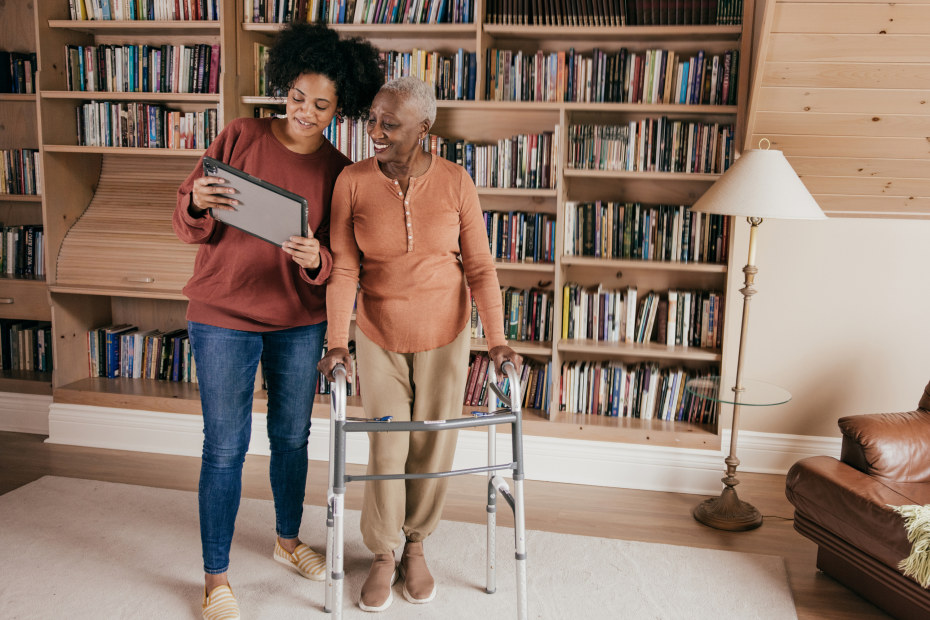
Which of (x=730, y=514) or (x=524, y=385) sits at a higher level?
(x=524, y=385)

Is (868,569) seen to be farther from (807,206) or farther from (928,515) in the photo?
(807,206)

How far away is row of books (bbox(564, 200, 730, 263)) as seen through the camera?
2965 mm

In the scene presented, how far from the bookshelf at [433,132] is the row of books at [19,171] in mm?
224

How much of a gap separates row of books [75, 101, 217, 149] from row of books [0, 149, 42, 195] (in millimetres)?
316

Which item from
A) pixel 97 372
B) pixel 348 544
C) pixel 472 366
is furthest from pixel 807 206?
pixel 97 372

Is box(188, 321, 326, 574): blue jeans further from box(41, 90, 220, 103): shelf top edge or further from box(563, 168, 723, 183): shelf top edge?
box(41, 90, 220, 103): shelf top edge

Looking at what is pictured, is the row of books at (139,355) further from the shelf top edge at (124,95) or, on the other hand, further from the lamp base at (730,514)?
the lamp base at (730,514)

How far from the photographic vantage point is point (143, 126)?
3.25 metres

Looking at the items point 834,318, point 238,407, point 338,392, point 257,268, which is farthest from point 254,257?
point 834,318

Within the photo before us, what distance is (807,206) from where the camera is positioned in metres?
2.44

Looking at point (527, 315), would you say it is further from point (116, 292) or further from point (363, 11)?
point (116, 292)

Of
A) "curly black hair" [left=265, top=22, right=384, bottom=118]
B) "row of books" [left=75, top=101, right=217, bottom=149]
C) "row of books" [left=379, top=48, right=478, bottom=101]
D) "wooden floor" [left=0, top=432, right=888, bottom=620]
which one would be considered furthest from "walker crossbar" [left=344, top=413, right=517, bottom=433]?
"row of books" [left=75, top=101, right=217, bottom=149]

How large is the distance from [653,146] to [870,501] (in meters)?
1.51

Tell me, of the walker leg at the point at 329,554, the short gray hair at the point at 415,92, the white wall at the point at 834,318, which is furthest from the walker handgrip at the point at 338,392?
the white wall at the point at 834,318
